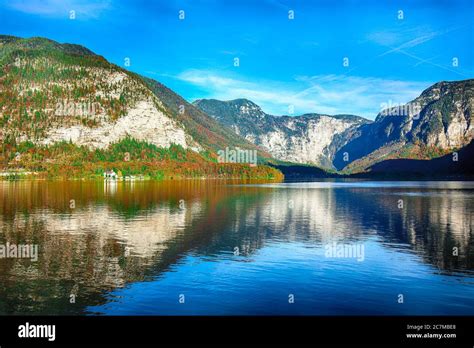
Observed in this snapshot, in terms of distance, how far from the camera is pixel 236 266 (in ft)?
152

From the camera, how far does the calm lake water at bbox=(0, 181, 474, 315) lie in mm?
33438

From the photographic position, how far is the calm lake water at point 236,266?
33438 mm

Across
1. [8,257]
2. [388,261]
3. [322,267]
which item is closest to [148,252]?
[8,257]

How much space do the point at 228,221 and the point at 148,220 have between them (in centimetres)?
1544
